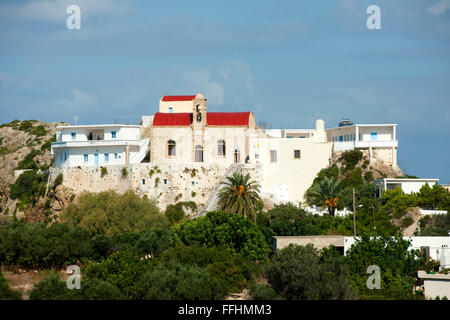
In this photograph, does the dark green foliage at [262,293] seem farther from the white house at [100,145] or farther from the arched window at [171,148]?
the white house at [100,145]

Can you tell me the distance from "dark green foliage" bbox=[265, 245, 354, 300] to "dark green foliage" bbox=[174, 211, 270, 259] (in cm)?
547

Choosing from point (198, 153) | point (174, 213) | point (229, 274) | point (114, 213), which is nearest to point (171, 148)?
point (198, 153)

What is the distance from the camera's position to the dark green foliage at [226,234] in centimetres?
5784

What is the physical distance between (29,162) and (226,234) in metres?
47.1

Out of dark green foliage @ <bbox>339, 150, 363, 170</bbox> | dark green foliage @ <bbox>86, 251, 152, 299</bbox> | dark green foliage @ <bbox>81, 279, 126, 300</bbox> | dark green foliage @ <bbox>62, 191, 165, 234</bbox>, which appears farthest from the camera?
dark green foliage @ <bbox>339, 150, 363, 170</bbox>

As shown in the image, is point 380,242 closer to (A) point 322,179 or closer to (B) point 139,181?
(A) point 322,179

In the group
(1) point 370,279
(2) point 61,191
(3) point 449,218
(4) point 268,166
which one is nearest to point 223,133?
(4) point 268,166

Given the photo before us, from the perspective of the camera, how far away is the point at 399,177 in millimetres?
75062

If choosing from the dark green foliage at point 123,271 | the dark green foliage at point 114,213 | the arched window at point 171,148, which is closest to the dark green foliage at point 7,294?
the dark green foliage at point 123,271

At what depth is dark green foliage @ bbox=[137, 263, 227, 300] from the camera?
45.1 meters

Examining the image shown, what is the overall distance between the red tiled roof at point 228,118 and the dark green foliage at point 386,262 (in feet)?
73.7

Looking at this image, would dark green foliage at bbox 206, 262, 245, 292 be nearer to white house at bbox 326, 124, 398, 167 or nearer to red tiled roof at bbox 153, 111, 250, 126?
red tiled roof at bbox 153, 111, 250, 126

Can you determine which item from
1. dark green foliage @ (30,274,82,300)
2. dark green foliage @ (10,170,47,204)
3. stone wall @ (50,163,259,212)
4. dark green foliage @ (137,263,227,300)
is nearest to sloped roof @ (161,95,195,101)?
stone wall @ (50,163,259,212)
